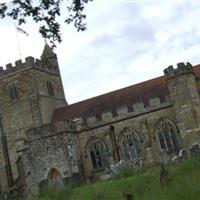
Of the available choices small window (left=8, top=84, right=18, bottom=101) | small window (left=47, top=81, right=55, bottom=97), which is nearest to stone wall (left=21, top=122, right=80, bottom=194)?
small window (left=8, top=84, right=18, bottom=101)

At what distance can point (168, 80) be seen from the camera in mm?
30781

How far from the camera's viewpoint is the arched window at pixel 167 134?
105 feet

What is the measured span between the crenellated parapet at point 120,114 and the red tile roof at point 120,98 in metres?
0.38

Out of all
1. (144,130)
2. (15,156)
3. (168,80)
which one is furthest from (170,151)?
(15,156)

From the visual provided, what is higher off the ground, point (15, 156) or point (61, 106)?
point (61, 106)

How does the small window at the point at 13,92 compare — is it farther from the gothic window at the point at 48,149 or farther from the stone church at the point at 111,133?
the gothic window at the point at 48,149

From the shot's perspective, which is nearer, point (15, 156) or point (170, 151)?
point (170, 151)

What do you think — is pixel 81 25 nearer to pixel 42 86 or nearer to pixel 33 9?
pixel 33 9

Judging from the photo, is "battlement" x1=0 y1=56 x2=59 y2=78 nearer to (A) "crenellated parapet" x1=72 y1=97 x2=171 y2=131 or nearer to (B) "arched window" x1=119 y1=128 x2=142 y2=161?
(A) "crenellated parapet" x1=72 y1=97 x2=171 y2=131

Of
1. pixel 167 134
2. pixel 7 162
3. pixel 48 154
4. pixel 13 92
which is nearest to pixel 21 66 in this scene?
pixel 13 92

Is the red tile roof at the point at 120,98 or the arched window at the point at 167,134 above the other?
the red tile roof at the point at 120,98

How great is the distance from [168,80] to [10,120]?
45.4 ft

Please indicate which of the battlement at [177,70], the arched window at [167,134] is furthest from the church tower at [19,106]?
the battlement at [177,70]

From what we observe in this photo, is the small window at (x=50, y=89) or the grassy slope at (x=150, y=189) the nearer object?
the grassy slope at (x=150, y=189)
